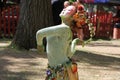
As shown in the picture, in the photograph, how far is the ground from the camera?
27.7 ft

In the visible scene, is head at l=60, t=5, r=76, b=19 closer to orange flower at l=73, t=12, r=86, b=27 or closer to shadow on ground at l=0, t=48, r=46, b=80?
orange flower at l=73, t=12, r=86, b=27

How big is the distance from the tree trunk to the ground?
12.3 inches

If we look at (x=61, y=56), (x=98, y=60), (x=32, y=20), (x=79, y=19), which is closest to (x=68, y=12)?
(x=79, y=19)

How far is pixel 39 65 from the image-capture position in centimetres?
941

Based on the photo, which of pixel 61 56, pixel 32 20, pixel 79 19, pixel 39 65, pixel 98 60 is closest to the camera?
pixel 61 56

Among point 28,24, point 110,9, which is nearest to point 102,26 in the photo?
point 110,9

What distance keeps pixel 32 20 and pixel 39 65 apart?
235cm

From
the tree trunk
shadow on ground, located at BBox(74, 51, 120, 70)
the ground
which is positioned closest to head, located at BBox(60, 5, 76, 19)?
the ground

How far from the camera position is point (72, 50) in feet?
16.4

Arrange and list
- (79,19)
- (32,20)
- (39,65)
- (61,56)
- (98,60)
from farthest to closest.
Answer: (32,20)
(98,60)
(39,65)
(79,19)
(61,56)

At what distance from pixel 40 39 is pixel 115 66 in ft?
18.5

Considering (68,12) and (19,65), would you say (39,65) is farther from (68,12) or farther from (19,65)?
(68,12)

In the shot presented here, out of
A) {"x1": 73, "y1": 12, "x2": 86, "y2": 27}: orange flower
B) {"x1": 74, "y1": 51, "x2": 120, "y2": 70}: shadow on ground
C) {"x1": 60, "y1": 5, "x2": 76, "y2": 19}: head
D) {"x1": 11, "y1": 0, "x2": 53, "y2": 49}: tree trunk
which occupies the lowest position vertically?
{"x1": 74, "y1": 51, "x2": 120, "y2": 70}: shadow on ground

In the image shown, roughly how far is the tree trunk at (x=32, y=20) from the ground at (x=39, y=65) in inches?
12.3
